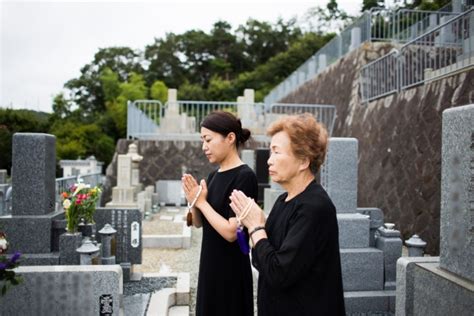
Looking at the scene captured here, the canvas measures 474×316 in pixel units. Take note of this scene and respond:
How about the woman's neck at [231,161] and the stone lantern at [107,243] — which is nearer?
the woman's neck at [231,161]

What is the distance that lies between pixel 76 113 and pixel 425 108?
35.0 metres

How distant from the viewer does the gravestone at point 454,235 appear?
6.79 feet

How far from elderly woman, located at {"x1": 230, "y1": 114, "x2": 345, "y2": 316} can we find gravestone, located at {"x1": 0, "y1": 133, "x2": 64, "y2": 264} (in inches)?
135

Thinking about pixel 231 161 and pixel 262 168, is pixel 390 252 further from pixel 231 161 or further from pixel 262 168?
pixel 262 168

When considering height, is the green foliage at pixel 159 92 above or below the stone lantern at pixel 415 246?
above

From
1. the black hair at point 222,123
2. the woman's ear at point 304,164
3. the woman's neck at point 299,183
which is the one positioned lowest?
the woman's neck at point 299,183

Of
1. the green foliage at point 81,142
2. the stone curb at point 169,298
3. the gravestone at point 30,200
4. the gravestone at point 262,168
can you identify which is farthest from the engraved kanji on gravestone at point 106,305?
the green foliage at point 81,142

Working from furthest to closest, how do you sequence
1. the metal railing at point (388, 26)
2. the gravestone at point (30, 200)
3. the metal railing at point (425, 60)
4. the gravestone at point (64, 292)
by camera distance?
the metal railing at point (388, 26) → the metal railing at point (425, 60) → the gravestone at point (30, 200) → the gravestone at point (64, 292)

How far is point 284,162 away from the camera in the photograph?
1.79 meters

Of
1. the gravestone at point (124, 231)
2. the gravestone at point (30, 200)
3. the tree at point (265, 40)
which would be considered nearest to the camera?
the gravestone at point (30, 200)

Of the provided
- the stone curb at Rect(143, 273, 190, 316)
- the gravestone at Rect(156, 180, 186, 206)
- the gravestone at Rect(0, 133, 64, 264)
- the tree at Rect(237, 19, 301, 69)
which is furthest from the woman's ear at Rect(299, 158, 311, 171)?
the tree at Rect(237, 19, 301, 69)

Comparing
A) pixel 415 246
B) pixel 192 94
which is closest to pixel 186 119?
pixel 415 246

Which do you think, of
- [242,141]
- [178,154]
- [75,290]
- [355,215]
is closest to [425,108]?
[355,215]

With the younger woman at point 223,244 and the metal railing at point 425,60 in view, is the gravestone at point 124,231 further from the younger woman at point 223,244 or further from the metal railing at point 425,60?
the metal railing at point 425,60
